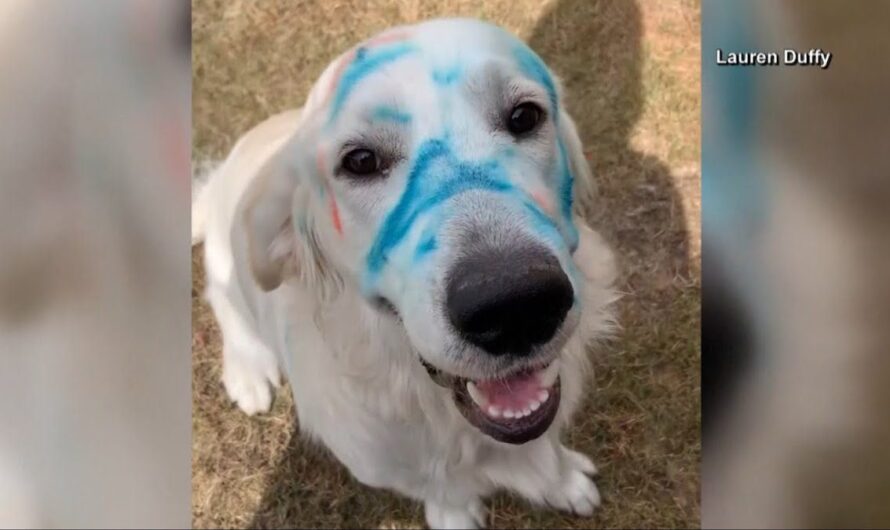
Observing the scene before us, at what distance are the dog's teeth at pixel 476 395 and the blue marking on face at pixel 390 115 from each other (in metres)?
0.48

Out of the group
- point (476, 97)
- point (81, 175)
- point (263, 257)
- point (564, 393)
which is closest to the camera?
point (476, 97)

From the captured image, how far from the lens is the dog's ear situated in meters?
1.39

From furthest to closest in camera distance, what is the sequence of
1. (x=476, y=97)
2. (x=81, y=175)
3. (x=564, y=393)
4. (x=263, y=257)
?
(x=81, y=175)
(x=564, y=393)
(x=263, y=257)
(x=476, y=97)

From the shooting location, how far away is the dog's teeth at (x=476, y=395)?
4.48ft

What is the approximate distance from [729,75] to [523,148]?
2.06 ft

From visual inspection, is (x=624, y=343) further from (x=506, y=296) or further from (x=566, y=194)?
(x=506, y=296)

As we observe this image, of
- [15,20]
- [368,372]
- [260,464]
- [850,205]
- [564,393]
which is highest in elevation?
[15,20]

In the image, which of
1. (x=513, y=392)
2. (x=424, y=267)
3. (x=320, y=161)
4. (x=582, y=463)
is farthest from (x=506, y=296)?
(x=582, y=463)

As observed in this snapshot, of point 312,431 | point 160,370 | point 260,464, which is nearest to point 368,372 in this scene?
point 312,431

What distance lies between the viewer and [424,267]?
3.81ft

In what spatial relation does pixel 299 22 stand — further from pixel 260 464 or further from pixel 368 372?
pixel 260 464

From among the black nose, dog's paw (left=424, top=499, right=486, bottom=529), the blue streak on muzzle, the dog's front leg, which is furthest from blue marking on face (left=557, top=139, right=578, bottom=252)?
dog's paw (left=424, top=499, right=486, bottom=529)

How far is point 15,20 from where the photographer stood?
164 cm

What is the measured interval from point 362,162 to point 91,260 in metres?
0.77
